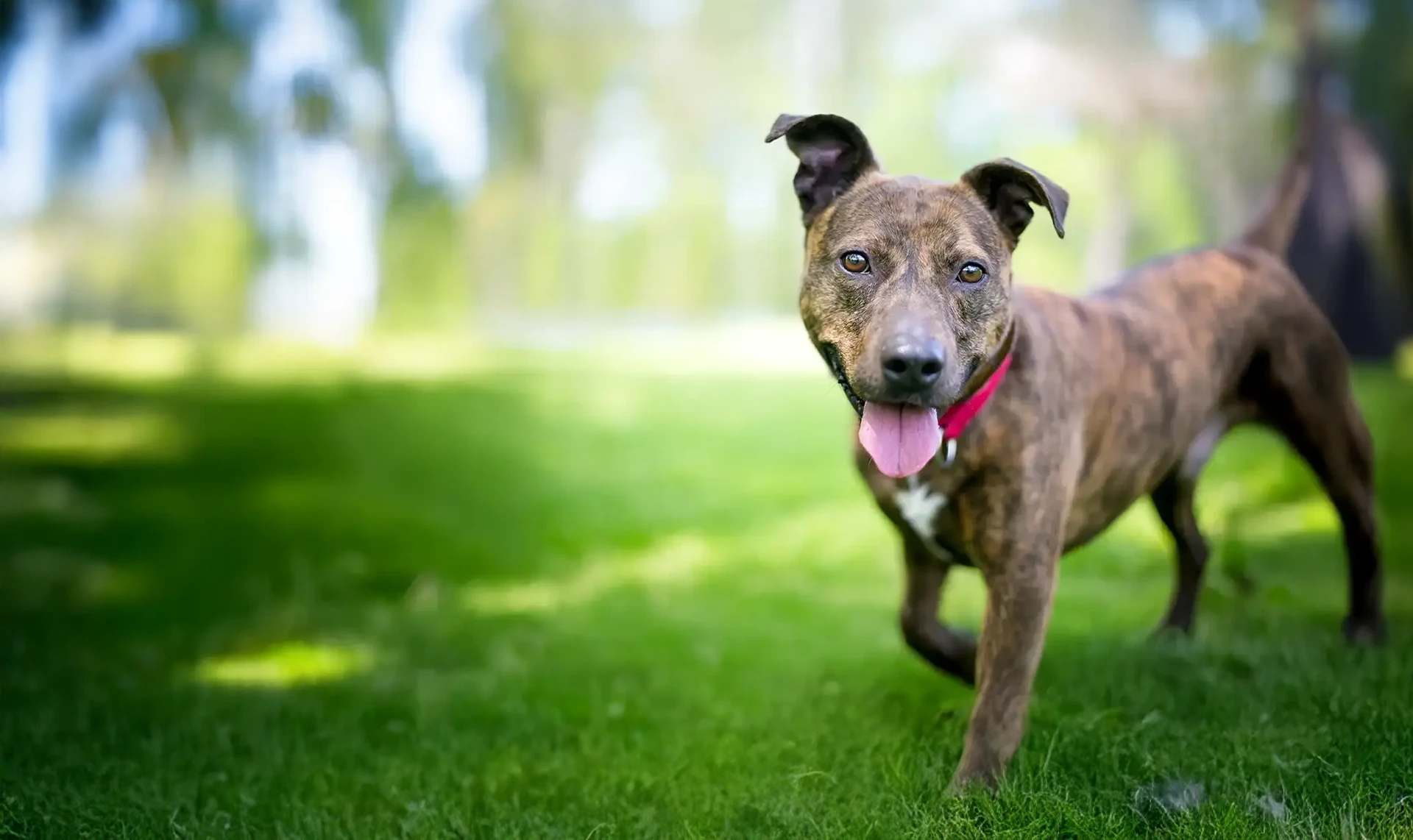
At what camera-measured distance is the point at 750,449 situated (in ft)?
23.0

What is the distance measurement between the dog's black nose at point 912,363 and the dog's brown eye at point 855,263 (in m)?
0.29

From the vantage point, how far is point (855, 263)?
2.90 meters

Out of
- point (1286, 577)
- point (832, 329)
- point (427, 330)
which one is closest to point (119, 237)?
point (427, 330)

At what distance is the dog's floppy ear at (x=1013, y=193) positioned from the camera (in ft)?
9.54

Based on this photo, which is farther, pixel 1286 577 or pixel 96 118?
pixel 96 118

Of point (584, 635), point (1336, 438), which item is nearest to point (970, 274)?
point (1336, 438)

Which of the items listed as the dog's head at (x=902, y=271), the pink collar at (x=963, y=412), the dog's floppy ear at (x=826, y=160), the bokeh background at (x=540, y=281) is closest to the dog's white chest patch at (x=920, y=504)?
the pink collar at (x=963, y=412)

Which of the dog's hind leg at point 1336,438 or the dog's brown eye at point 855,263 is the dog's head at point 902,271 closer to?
the dog's brown eye at point 855,263

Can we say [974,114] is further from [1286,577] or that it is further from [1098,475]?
[1098,475]

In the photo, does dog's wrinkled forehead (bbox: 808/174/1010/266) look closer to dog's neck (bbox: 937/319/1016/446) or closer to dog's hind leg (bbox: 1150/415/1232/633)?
dog's neck (bbox: 937/319/1016/446)

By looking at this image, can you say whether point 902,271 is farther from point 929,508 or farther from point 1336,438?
point 1336,438

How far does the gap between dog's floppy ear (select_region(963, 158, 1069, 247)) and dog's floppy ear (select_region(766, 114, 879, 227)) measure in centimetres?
27

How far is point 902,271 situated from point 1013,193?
1.38 ft

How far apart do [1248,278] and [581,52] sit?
13.7 ft
